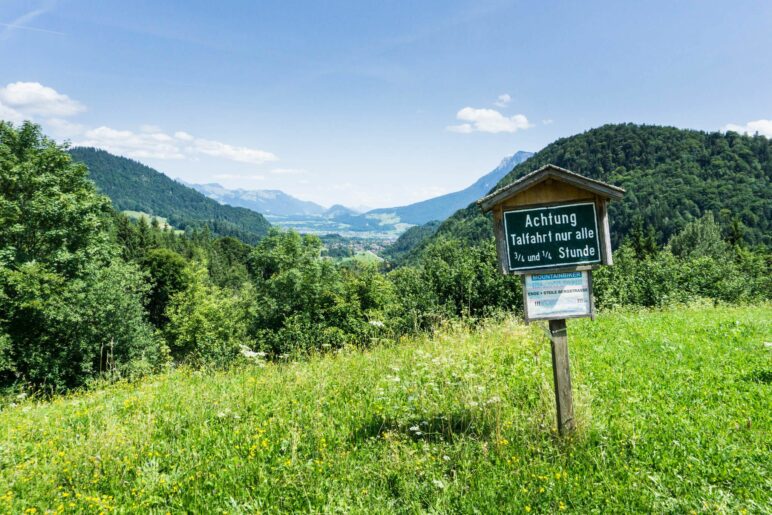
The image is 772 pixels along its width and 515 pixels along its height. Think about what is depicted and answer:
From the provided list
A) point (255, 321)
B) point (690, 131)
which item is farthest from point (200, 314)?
point (690, 131)

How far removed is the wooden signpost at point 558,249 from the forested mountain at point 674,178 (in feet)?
248

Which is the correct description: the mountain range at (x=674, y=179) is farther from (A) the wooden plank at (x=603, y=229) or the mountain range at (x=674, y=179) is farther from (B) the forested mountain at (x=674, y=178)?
(A) the wooden plank at (x=603, y=229)

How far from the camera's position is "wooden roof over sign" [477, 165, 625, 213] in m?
4.34

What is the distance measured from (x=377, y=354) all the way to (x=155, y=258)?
176ft

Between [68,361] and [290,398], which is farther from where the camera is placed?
[68,361]

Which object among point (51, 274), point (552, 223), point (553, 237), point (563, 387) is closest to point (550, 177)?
point (552, 223)

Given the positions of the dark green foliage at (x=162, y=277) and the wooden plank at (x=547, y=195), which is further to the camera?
the dark green foliage at (x=162, y=277)

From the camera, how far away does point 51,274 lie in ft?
60.6

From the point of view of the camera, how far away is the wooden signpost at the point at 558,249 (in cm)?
441

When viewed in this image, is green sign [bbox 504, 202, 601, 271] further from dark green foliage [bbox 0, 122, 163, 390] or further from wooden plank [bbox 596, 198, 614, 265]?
dark green foliage [bbox 0, 122, 163, 390]

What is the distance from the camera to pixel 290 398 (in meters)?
5.85

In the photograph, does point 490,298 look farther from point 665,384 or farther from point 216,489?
point 216,489

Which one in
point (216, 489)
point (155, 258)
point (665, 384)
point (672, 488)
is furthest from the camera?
point (155, 258)

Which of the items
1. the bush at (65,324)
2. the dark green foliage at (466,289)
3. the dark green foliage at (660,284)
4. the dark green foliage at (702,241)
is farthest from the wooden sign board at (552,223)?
the dark green foliage at (702,241)
